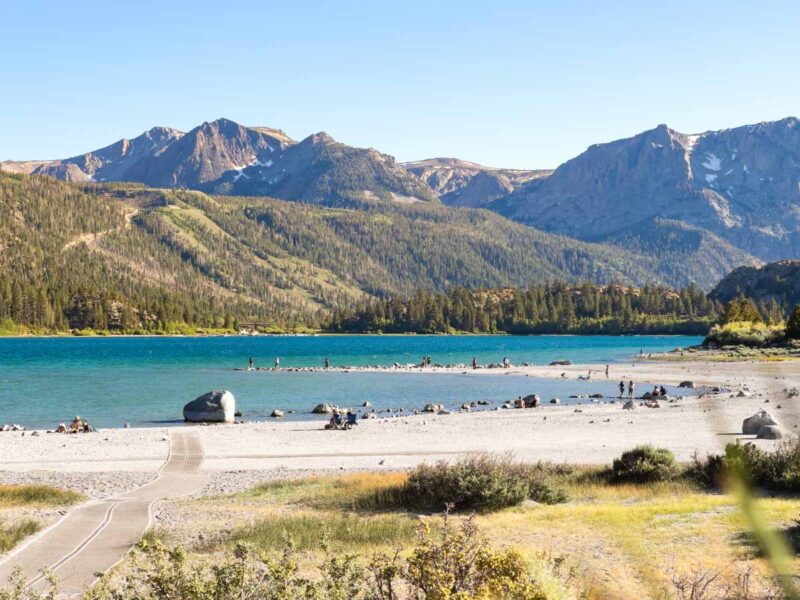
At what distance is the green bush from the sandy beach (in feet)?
20.8

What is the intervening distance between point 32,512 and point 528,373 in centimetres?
9032

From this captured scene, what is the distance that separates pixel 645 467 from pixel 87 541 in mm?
15934

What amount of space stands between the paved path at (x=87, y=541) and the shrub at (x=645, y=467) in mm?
13538

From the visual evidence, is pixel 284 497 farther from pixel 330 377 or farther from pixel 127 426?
pixel 330 377

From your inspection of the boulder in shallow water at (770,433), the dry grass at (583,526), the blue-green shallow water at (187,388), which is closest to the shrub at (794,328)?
the blue-green shallow water at (187,388)

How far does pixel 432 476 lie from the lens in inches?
859

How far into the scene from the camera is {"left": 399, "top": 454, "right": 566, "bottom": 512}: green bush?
2089cm

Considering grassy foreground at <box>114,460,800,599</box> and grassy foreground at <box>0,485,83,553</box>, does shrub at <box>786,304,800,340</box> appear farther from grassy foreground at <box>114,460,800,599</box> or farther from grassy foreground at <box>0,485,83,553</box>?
grassy foreground at <box>0,485,83,553</box>

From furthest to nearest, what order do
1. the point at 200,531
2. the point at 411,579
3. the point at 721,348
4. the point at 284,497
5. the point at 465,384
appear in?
the point at 721,348
the point at 465,384
the point at 284,497
the point at 200,531
the point at 411,579

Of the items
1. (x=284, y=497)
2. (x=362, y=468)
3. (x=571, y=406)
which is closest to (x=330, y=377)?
(x=571, y=406)

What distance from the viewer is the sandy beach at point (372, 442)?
3167 cm

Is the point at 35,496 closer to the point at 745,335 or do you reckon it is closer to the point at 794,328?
the point at 794,328

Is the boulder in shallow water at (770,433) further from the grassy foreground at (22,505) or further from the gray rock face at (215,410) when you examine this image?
the gray rock face at (215,410)

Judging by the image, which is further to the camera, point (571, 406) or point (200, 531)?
point (571, 406)
